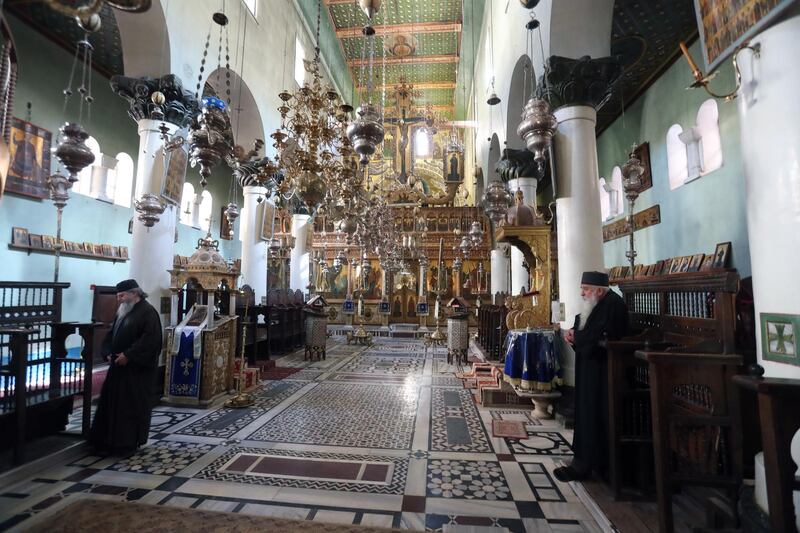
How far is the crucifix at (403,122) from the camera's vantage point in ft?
54.9

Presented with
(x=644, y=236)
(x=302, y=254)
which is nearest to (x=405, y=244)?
(x=302, y=254)

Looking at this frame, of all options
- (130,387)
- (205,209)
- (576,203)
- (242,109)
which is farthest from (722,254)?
(205,209)

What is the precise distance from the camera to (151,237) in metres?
6.45

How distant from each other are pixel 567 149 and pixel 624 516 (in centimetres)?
409

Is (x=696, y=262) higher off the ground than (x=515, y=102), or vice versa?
(x=515, y=102)

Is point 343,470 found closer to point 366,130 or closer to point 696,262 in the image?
point 366,130

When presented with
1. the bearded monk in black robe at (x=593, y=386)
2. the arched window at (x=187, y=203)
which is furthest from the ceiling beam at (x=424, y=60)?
the bearded monk in black robe at (x=593, y=386)

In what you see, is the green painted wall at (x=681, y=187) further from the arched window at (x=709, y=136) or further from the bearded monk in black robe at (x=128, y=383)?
the bearded monk in black robe at (x=128, y=383)

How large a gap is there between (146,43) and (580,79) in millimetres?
7221

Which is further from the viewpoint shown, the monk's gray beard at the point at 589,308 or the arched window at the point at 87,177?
the arched window at the point at 87,177

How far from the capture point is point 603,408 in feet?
9.20

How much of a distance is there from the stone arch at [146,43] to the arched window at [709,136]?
9.77 m

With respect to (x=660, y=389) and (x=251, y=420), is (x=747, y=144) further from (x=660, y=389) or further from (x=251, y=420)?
(x=251, y=420)

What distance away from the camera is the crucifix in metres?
16.7
